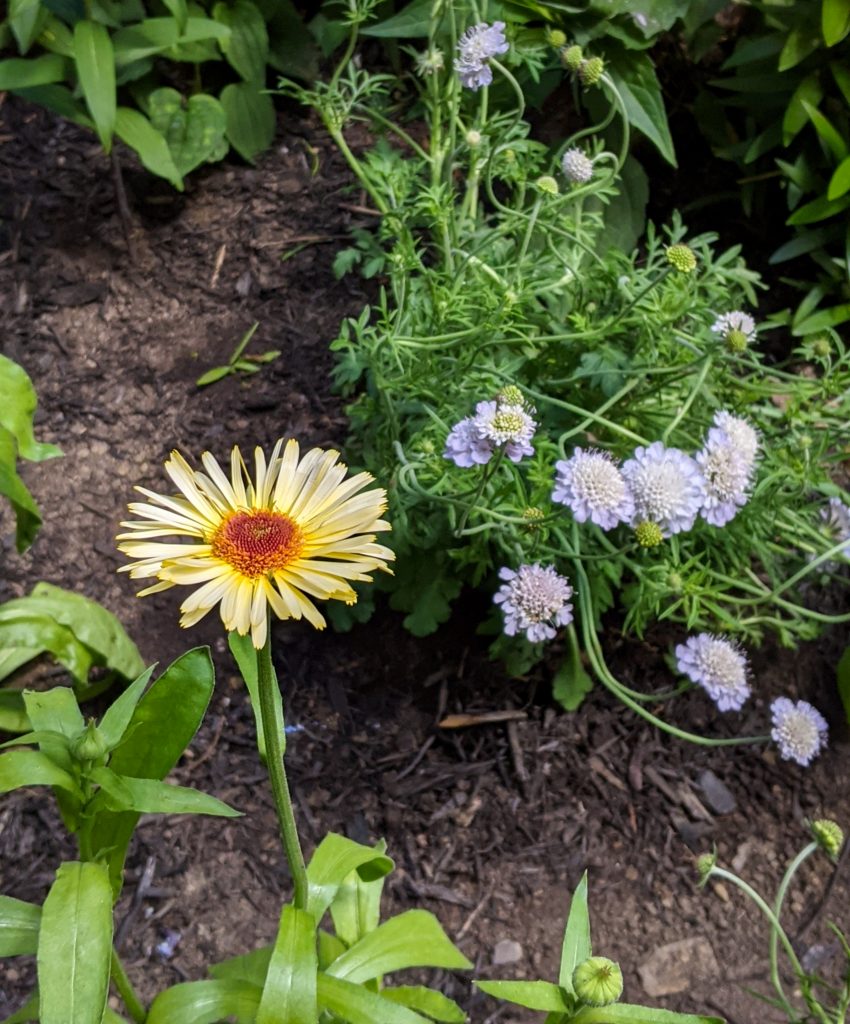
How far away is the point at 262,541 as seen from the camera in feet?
2.94

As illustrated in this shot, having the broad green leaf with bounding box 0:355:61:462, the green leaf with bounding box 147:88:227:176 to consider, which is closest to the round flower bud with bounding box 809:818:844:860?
the broad green leaf with bounding box 0:355:61:462

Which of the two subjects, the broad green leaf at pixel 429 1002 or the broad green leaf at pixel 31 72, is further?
the broad green leaf at pixel 31 72

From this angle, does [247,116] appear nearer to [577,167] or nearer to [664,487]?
[577,167]

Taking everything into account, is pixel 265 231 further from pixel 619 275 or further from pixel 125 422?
pixel 619 275

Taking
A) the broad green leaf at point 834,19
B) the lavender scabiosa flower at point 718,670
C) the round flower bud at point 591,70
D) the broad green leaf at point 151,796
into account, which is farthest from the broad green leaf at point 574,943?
the broad green leaf at point 834,19

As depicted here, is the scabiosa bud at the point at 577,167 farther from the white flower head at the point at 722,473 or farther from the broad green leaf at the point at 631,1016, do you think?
the broad green leaf at the point at 631,1016

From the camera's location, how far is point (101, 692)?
1653 millimetres

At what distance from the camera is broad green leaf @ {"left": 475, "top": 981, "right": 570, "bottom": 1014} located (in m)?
0.93

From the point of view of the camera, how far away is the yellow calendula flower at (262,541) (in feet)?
2.68

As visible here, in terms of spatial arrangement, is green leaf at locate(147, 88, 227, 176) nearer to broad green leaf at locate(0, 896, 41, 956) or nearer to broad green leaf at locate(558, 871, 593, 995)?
broad green leaf at locate(0, 896, 41, 956)

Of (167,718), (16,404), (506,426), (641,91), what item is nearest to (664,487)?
(506,426)

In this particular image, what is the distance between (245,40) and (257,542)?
5.89 feet

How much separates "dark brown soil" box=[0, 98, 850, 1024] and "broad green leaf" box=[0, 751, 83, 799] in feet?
1.99

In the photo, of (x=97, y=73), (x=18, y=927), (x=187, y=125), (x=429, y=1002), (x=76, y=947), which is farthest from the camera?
(x=187, y=125)
